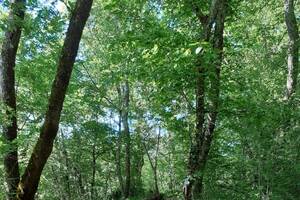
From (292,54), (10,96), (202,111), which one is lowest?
(202,111)

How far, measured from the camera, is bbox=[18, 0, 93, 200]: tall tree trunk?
5730 millimetres

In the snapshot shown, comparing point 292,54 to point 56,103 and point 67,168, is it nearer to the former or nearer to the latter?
point 56,103

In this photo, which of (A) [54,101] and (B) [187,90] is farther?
(B) [187,90]

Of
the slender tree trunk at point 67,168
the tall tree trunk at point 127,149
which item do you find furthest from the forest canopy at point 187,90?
the tall tree trunk at point 127,149

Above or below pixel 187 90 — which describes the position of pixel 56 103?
below

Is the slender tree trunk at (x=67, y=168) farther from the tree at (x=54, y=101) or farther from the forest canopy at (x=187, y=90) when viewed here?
the tree at (x=54, y=101)

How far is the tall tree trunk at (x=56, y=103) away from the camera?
5.73 meters

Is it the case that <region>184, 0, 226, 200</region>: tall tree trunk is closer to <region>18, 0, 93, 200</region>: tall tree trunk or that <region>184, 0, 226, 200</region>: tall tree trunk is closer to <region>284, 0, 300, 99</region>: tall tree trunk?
<region>18, 0, 93, 200</region>: tall tree trunk

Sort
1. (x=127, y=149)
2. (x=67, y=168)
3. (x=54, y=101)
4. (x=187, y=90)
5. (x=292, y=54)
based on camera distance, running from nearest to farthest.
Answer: (x=54, y=101) → (x=187, y=90) → (x=292, y=54) → (x=67, y=168) → (x=127, y=149)

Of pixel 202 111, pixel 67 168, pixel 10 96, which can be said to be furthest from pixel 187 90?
pixel 67 168

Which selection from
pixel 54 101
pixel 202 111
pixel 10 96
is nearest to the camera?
pixel 54 101

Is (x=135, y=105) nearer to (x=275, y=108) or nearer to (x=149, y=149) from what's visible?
(x=149, y=149)

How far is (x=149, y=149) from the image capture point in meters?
17.7

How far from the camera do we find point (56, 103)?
572cm
